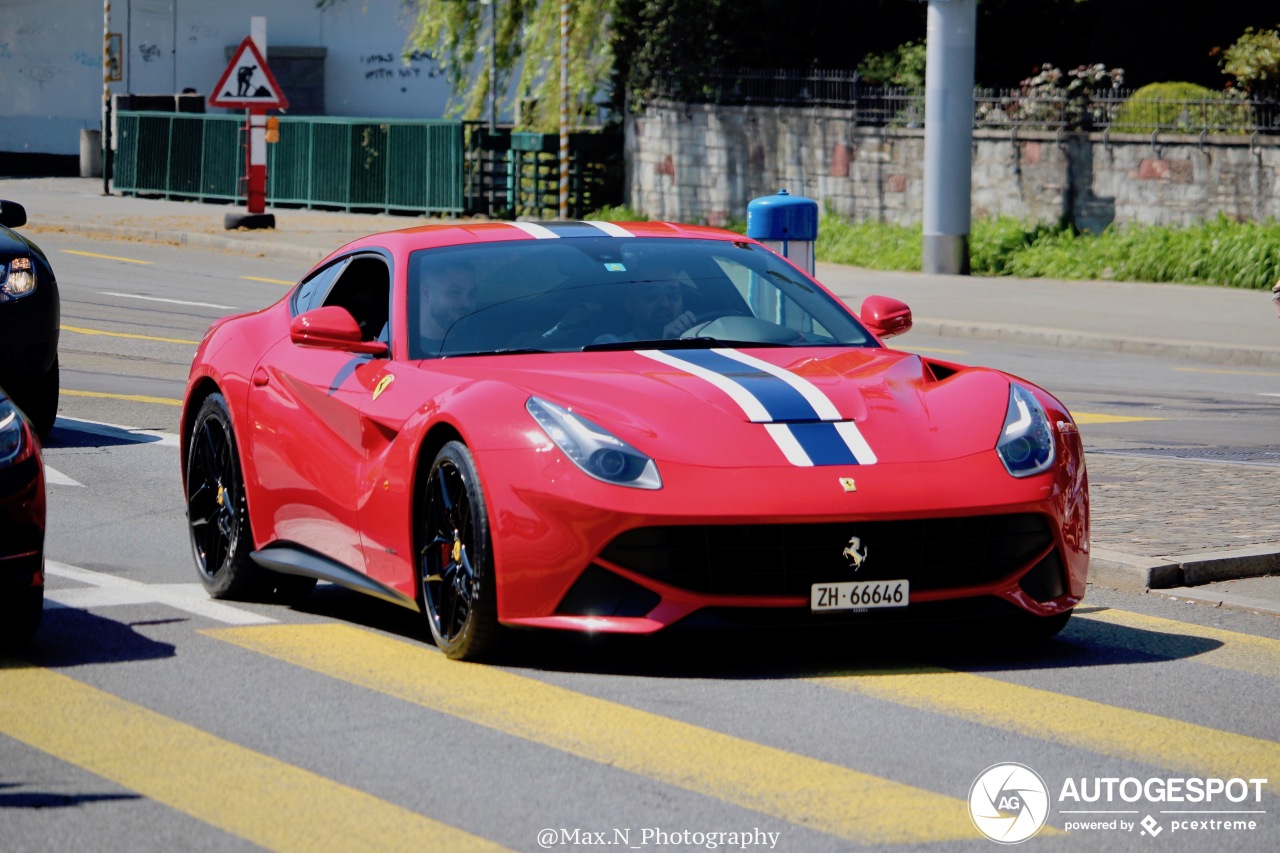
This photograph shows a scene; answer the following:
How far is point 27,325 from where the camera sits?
497 inches

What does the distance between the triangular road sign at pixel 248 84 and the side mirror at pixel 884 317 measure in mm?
24026

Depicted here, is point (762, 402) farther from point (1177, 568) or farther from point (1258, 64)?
point (1258, 64)

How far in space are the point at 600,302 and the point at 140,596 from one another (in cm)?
205

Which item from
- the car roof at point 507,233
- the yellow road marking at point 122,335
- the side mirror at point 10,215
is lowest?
the yellow road marking at point 122,335

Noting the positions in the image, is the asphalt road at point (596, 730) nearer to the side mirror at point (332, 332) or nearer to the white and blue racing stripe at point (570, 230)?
the side mirror at point (332, 332)

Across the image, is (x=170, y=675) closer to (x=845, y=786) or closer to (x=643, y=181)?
(x=845, y=786)

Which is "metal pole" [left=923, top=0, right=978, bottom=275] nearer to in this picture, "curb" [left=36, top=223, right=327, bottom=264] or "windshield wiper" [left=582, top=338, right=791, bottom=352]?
"curb" [left=36, top=223, right=327, bottom=264]

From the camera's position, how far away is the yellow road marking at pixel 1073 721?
18.4 feet

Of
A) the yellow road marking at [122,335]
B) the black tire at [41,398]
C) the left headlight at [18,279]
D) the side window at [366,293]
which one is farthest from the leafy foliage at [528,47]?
the side window at [366,293]

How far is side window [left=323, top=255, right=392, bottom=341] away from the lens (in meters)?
7.87

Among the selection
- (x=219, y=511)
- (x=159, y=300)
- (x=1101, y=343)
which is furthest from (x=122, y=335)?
(x=219, y=511)

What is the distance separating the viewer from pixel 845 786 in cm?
529

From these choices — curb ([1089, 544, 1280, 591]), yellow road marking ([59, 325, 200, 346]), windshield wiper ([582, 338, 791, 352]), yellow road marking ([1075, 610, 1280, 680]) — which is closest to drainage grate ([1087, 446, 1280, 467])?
curb ([1089, 544, 1280, 591])

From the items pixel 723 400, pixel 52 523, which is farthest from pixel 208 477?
pixel 723 400
